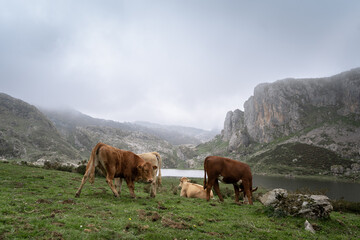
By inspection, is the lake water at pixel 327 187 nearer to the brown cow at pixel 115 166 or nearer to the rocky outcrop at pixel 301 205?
the rocky outcrop at pixel 301 205

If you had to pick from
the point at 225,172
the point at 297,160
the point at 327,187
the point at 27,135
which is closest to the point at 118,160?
the point at 225,172

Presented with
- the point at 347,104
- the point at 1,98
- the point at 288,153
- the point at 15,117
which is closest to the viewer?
the point at 15,117

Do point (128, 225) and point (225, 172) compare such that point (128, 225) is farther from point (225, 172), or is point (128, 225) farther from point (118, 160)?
point (225, 172)

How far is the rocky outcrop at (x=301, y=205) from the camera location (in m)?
9.87

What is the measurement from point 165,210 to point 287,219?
5.96 meters

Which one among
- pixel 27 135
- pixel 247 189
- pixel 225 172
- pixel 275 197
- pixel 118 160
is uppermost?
pixel 118 160

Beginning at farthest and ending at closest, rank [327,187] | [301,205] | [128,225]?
[327,187] → [301,205] → [128,225]

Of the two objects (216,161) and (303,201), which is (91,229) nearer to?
(216,161)

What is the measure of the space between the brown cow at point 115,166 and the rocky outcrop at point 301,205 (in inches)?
282

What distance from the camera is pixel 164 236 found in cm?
608

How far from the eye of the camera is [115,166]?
11203 mm

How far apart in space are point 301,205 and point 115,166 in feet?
33.1

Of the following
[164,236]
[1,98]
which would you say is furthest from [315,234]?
[1,98]

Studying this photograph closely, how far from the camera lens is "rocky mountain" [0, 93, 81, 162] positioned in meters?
97.5
